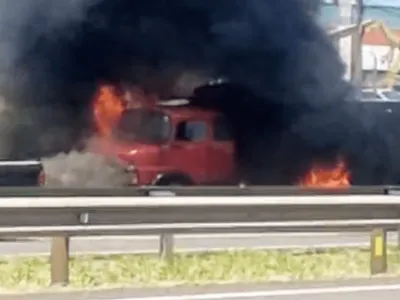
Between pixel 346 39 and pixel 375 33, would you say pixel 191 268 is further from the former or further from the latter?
pixel 375 33

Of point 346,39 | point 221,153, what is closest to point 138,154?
point 221,153

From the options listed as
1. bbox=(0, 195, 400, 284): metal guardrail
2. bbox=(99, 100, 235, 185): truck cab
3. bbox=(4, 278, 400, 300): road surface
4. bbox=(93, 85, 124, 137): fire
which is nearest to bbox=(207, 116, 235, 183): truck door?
bbox=(99, 100, 235, 185): truck cab

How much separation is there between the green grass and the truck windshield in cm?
787

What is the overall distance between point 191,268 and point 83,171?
9630 mm

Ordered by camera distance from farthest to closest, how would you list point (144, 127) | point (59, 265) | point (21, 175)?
point (144, 127) < point (21, 175) < point (59, 265)

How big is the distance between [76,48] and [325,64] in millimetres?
5179

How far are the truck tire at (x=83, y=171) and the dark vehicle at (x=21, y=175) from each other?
0.89 meters

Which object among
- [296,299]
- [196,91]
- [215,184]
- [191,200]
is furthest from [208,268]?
[196,91]

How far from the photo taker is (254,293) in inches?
389

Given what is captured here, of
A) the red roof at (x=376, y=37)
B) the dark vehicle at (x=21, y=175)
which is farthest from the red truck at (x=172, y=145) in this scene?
the red roof at (x=376, y=37)

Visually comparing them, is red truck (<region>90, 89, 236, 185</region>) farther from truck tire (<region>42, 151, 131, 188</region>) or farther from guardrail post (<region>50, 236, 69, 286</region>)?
guardrail post (<region>50, 236, 69, 286</region>)

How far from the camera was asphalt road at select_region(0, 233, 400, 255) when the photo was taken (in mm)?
13133

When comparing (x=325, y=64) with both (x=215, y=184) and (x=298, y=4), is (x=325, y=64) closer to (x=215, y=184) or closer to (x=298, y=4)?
(x=298, y=4)

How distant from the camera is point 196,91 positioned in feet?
74.2
